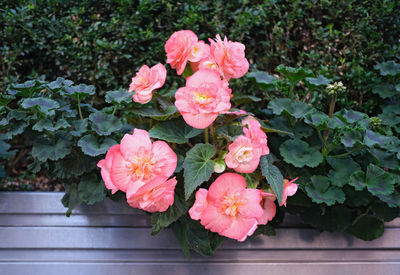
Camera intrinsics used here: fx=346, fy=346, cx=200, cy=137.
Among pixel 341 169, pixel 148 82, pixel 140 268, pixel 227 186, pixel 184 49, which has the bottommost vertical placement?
pixel 140 268

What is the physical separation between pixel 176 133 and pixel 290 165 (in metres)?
0.38

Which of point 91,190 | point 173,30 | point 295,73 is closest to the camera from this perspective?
point 91,190

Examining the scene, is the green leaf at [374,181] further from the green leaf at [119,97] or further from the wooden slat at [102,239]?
the green leaf at [119,97]

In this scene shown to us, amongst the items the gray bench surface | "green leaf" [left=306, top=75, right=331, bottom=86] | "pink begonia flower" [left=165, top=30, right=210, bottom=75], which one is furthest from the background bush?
the gray bench surface

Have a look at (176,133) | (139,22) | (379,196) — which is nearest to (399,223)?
(379,196)

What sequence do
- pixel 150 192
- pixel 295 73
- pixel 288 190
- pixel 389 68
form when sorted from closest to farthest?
pixel 150 192
pixel 288 190
pixel 295 73
pixel 389 68

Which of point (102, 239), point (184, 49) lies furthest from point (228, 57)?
point (102, 239)

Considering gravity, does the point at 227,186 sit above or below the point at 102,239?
above

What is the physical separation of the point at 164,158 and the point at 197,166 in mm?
91

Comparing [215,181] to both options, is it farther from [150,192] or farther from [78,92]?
[78,92]

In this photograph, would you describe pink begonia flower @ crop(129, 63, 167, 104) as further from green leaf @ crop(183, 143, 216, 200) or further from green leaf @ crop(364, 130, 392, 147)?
green leaf @ crop(364, 130, 392, 147)

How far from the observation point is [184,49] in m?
0.94

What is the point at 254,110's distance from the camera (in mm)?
1476

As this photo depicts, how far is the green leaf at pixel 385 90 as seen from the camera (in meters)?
1.37
